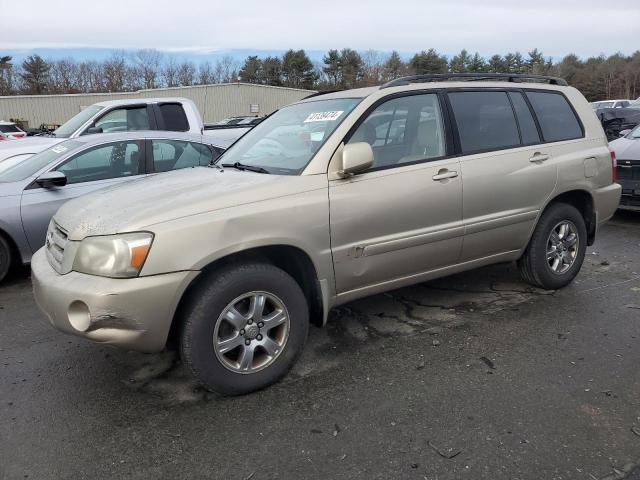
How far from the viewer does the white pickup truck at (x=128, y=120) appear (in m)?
8.49

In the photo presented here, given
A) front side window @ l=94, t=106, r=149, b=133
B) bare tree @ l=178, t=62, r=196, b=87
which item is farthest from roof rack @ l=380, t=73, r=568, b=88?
bare tree @ l=178, t=62, r=196, b=87

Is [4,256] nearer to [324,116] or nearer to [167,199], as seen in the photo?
[167,199]

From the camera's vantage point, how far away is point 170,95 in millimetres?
43375

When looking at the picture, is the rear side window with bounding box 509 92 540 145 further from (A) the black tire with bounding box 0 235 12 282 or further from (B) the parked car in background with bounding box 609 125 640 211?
(A) the black tire with bounding box 0 235 12 282

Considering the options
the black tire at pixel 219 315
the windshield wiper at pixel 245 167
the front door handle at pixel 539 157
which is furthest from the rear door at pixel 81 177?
the front door handle at pixel 539 157

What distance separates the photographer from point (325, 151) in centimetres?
341

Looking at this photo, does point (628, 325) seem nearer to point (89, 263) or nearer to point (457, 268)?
point (457, 268)

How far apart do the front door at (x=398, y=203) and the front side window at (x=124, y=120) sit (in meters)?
5.98

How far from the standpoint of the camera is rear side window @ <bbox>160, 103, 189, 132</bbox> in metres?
8.66

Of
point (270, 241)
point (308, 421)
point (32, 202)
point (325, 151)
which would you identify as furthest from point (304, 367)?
point (32, 202)

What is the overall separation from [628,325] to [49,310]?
397 cm

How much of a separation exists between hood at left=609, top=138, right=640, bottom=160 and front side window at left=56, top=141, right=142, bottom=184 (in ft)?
21.7

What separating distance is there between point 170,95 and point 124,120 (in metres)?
37.3

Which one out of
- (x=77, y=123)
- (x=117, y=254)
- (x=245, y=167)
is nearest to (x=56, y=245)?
(x=117, y=254)
